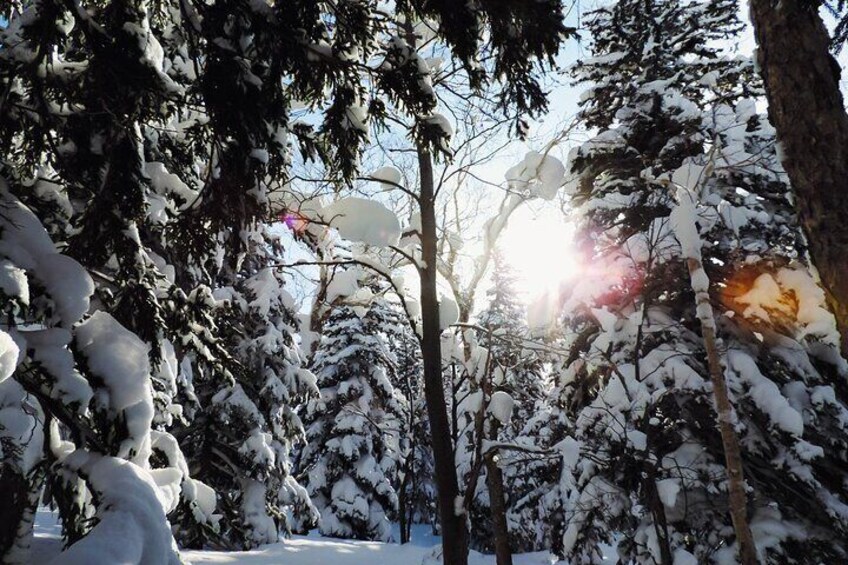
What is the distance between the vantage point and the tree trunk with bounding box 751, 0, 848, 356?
8.92ft

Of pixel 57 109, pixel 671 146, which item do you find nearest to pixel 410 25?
pixel 57 109

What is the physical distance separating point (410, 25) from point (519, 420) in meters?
21.4

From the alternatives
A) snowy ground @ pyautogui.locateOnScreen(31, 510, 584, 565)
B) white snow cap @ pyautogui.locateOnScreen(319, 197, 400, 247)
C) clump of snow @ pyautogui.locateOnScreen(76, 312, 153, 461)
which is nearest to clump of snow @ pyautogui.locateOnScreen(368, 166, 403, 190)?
white snow cap @ pyautogui.locateOnScreen(319, 197, 400, 247)

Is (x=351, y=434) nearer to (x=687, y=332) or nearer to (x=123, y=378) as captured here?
(x=687, y=332)

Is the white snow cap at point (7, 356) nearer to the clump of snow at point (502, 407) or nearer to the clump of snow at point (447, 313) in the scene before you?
the clump of snow at point (447, 313)

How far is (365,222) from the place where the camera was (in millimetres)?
5238

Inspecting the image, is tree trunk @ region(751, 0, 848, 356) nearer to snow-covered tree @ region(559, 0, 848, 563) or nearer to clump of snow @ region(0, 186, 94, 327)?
snow-covered tree @ region(559, 0, 848, 563)

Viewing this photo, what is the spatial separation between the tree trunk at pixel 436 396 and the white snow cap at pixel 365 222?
33.0 inches

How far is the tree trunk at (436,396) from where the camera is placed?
5.56 meters

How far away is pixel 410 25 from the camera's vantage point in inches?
248

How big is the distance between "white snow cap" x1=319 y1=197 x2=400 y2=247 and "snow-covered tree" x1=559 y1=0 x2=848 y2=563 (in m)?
3.39

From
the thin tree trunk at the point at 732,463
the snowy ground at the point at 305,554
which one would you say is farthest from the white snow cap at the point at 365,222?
the snowy ground at the point at 305,554

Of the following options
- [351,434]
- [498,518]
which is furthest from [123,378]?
[351,434]

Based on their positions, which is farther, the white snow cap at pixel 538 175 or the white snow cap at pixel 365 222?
the white snow cap at pixel 538 175
